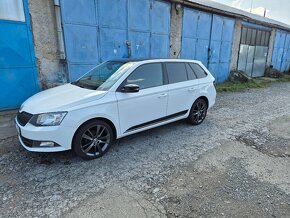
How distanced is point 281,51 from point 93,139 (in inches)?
782

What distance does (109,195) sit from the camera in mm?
2562

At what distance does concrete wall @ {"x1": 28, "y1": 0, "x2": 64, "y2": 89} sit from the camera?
5977mm

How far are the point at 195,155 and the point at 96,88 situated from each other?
2.13 meters

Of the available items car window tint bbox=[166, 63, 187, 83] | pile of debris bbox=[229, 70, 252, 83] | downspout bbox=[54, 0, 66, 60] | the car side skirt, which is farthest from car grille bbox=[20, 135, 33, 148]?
pile of debris bbox=[229, 70, 252, 83]

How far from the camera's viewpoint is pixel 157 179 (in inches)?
114

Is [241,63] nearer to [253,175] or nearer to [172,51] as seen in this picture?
[172,51]

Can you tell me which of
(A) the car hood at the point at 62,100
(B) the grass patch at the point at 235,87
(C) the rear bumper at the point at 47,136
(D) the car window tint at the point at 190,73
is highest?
(D) the car window tint at the point at 190,73

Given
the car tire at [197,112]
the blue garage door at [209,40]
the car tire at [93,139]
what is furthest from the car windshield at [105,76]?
the blue garage door at [209,40]

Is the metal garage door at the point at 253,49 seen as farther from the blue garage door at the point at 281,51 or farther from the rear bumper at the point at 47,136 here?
the rear bumper at the point at 47,136

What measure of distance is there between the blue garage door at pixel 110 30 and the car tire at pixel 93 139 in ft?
13.7

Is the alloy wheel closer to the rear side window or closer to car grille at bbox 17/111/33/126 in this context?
car grille at bbox 17/111/33/126

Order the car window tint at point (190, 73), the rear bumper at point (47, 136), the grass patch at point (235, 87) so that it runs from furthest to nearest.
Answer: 1. the grass patch at point (235, 87)
2. the car window tint at point (190, 73)
3. the rear bumper at point (47, 136)

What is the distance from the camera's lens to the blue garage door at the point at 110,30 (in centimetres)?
656

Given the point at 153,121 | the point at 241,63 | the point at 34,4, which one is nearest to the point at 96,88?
the point at 153,121
